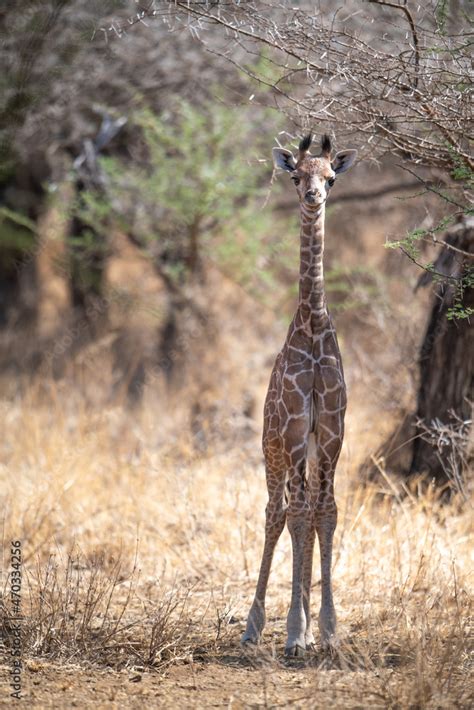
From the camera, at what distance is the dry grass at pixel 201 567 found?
424 cm

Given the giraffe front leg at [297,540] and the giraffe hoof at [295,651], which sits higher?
the giraffe front leg at [297,540]

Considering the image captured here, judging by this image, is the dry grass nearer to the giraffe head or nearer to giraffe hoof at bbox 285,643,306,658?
giraffe hoof at bbox 285,643,306,658

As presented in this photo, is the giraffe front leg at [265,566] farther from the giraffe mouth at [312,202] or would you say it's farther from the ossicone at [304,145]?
the ossicone at [304,145]

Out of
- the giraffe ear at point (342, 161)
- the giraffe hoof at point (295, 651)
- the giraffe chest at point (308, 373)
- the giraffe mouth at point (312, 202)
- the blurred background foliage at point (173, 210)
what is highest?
the blurred background foliage at point (173, 210)

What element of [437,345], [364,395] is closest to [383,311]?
[364,395]

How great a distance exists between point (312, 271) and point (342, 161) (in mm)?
679

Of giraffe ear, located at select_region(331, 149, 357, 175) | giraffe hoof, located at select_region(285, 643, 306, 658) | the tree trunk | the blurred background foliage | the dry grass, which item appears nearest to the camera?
the dry grass

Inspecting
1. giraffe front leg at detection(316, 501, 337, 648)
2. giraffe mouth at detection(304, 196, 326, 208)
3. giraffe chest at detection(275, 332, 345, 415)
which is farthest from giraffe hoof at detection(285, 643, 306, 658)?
giraffe mouth at detection(304, 196, 326, 208)

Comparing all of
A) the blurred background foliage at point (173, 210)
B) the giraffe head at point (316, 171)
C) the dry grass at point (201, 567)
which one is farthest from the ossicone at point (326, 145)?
the dry grass at point (201, 567)

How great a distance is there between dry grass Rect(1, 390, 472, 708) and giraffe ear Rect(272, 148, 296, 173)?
2170mm

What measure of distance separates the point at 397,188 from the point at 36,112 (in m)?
4.84

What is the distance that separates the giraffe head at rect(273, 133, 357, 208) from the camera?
457 centimetres

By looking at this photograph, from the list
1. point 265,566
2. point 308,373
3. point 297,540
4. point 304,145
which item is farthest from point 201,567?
point 304,145

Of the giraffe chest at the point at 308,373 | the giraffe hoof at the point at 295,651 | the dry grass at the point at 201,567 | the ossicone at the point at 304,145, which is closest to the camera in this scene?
the dry grass at the point at 201,567
